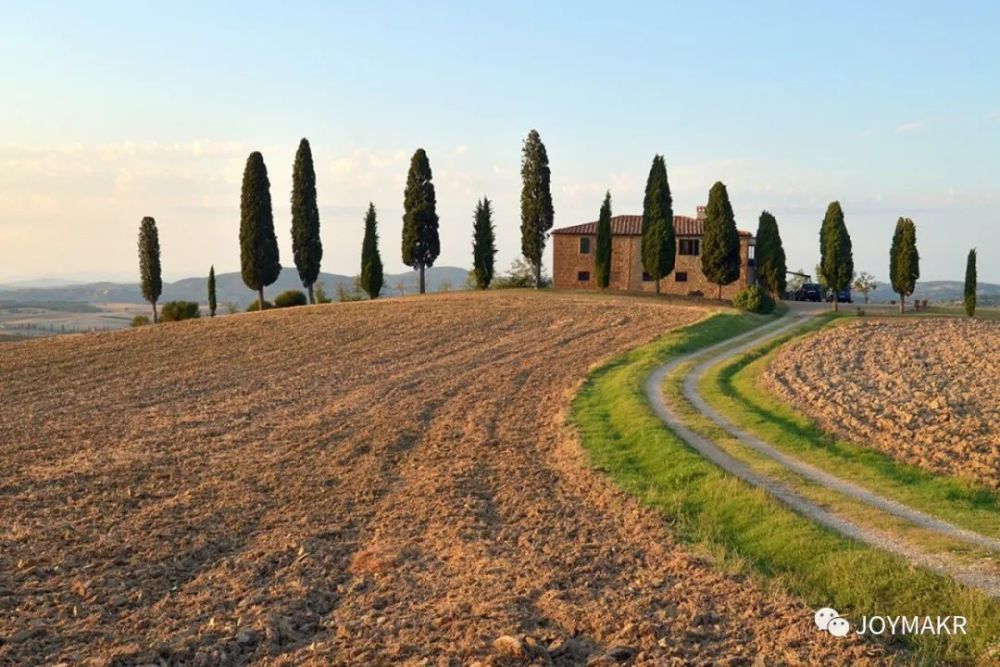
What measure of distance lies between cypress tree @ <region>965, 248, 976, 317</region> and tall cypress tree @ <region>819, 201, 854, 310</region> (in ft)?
29.3

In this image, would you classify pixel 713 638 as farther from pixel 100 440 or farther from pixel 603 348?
pixel 603 348

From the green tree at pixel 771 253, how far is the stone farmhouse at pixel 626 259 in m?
5.70

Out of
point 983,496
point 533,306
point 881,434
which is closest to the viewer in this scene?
point 983,496

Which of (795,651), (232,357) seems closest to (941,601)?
(795,651)

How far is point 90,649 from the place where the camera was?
27.5ft

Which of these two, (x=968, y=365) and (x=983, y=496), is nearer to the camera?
(x=983, y=496)

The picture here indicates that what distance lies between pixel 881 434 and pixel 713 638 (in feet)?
33.6

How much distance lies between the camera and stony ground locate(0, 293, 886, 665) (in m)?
8.41

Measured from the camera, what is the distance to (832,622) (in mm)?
8602

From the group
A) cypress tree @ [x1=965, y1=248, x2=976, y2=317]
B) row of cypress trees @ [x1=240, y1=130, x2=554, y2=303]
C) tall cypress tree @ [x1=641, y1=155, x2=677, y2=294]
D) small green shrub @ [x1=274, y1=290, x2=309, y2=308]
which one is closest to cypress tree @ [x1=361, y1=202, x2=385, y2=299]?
row of cypress trees @ [x1=240, y1=130, x2=554, y2=303]

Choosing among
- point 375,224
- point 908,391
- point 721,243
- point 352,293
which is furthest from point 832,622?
point 352,293

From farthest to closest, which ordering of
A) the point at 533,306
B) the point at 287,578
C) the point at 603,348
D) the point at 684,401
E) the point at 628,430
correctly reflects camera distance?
the point at 533,306
the point at 603,348
the point at 684,401
the point at 628,430
the point at 287,578

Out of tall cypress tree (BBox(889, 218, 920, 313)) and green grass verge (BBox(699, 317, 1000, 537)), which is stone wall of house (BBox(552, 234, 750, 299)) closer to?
tall cypress tree (BBox(889, 218, 920, 313))

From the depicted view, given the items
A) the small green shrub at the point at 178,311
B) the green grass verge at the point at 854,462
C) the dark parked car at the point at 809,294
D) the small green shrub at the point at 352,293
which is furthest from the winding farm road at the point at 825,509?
the small green shrub at the point at 352,293
